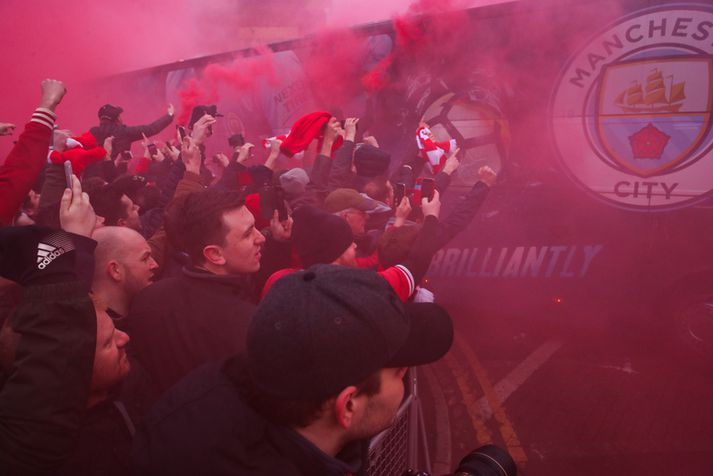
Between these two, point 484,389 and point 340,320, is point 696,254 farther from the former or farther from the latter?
point 340,320

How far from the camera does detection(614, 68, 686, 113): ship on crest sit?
4.00 m

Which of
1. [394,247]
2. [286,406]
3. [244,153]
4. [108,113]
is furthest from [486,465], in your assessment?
[108,113]

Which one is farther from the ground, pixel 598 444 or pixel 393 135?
pixel 393 135

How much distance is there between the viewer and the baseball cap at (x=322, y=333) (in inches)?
45.1

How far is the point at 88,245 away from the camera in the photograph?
6.20 feet

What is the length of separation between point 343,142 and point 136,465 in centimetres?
345

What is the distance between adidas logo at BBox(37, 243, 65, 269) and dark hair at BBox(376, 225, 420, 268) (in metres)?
1.86

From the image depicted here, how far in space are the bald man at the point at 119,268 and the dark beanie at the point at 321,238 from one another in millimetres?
748

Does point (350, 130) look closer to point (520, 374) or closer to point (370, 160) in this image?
point (370, 160)

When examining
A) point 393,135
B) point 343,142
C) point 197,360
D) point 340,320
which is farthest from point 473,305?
point 340,320

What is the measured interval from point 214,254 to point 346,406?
4.06ft

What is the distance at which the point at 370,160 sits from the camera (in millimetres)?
4363

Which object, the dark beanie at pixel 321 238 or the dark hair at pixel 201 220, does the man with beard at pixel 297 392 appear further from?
the dark beanie at pixel 321 238

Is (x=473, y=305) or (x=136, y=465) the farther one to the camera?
(x=473, y=305)
